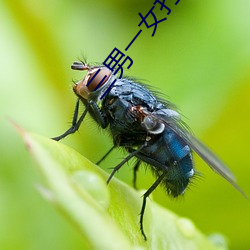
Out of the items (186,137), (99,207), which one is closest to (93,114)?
(186,137)

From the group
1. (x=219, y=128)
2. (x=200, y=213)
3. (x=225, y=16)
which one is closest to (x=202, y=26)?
(x=225, y=16)

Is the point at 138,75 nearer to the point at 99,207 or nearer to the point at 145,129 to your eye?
the point at 145,129

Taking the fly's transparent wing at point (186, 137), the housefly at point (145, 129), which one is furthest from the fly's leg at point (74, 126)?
the fly's transparent wing at point (186, 137)

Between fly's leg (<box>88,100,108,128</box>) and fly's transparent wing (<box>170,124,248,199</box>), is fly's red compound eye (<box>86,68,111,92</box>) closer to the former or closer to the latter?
fly's leg (<box>88,100,108,128</box>)

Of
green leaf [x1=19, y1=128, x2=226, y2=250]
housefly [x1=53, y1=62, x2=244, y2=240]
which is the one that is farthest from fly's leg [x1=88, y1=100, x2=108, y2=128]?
green leaf [x1=19, y1=128, x2=226, y2=250]

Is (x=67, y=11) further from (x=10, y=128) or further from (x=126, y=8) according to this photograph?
(x=10, y=128)

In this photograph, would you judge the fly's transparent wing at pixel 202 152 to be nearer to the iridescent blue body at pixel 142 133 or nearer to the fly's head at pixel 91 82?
the iridescent blue body at pixel 142 133
